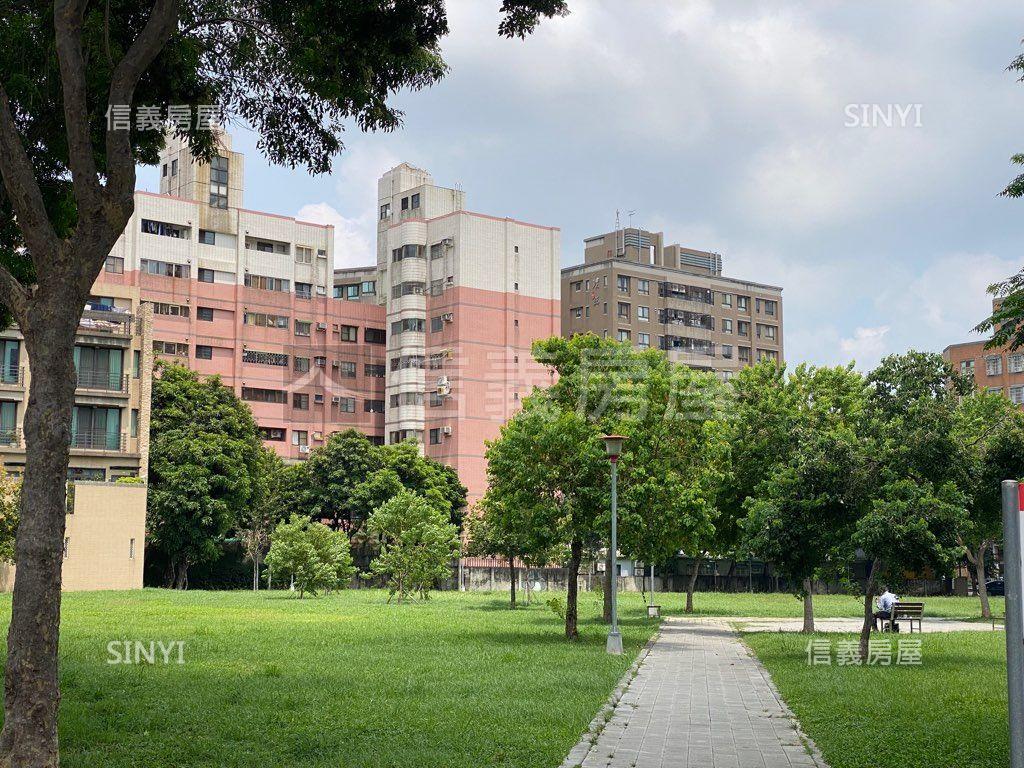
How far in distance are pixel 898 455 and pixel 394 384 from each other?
66939 mm

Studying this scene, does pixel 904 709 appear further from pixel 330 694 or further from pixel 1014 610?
pixel 1014 610

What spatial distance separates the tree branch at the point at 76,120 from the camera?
10.4 meters

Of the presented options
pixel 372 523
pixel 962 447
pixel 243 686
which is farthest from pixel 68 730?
pixel 372 523

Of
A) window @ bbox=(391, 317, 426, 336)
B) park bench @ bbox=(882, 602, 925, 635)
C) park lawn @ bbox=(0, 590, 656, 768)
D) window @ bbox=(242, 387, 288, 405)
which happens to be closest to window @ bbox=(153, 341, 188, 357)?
window @ bbox=(242, 387, 288, 405)

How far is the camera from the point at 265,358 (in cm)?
8425

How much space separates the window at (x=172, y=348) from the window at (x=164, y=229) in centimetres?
794

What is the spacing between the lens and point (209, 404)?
61.7m

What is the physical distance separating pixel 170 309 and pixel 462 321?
2118cm

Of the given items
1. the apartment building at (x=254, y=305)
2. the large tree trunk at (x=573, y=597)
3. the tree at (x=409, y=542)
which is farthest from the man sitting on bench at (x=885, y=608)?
the apartment building at (x=254, y=305)

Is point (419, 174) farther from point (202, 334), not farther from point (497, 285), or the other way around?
point (202, 334)

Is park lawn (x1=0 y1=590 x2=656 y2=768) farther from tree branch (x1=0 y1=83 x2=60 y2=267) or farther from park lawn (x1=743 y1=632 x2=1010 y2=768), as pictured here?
tree branch (x1=0 y1=83 x2=60 y2=267)

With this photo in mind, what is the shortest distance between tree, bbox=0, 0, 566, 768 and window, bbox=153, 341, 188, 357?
63.8 m

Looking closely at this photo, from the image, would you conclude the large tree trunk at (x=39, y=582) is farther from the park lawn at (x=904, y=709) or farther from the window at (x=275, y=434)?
the window at (x=275, y=434)

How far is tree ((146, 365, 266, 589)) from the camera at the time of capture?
5728 cm
